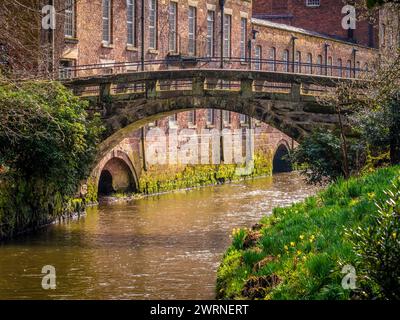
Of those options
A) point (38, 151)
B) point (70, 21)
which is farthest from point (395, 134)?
point (70, 21)

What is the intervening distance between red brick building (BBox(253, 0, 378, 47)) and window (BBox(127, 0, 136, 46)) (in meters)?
24.7

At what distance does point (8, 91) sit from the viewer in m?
21.5

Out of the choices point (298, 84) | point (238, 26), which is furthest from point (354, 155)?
point (238, 26)

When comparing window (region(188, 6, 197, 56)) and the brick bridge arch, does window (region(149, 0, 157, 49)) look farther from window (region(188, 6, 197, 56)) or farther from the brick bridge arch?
the brick bridge arch

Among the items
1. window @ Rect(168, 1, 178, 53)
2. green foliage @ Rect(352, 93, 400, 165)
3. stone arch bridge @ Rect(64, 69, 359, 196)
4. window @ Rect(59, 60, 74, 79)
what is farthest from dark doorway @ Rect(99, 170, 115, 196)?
green foliage @ Rect(352, 93, 400, 165)

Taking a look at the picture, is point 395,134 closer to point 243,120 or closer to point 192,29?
point 192,29

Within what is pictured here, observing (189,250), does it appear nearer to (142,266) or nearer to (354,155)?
(142,266)

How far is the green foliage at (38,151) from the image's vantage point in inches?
849

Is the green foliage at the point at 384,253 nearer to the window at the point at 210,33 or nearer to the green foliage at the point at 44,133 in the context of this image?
the green foliage at the point at 44,133

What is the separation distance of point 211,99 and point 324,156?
16.2 ft

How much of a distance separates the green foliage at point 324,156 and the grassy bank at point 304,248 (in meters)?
6.67

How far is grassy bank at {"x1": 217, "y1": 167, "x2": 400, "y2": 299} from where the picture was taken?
404 inches

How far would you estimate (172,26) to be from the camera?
122 feet

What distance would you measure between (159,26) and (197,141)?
5.52 metres
